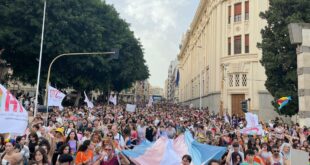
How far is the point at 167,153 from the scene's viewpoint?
27.8 feet

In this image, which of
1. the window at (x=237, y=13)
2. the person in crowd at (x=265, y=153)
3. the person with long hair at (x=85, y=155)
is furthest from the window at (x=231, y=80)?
the person with long hair at (x=85, y=155)

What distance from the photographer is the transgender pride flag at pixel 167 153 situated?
8.13m

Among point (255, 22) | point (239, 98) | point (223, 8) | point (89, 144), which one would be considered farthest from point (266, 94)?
point (89, 144)

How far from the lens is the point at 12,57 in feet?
116

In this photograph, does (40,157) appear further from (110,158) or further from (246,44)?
(246,44)

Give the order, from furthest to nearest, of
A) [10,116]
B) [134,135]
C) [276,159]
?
[134,135] → [276,159] → [10,116]

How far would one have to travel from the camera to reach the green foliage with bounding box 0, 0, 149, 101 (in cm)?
3175

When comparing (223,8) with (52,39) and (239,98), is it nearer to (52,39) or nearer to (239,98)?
(239,98)

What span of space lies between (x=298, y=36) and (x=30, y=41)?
942 inches

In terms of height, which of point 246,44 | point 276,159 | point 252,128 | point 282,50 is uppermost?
point 246,44

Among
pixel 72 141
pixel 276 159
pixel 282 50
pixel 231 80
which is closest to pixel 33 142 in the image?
pixel 72 141

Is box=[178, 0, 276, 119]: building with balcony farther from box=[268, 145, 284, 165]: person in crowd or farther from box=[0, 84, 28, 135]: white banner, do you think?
box=[0, 84, 28, 135]: white banner

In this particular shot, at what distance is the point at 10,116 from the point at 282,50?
2042cm

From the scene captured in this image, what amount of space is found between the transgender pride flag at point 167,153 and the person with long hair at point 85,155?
0.79 metres
